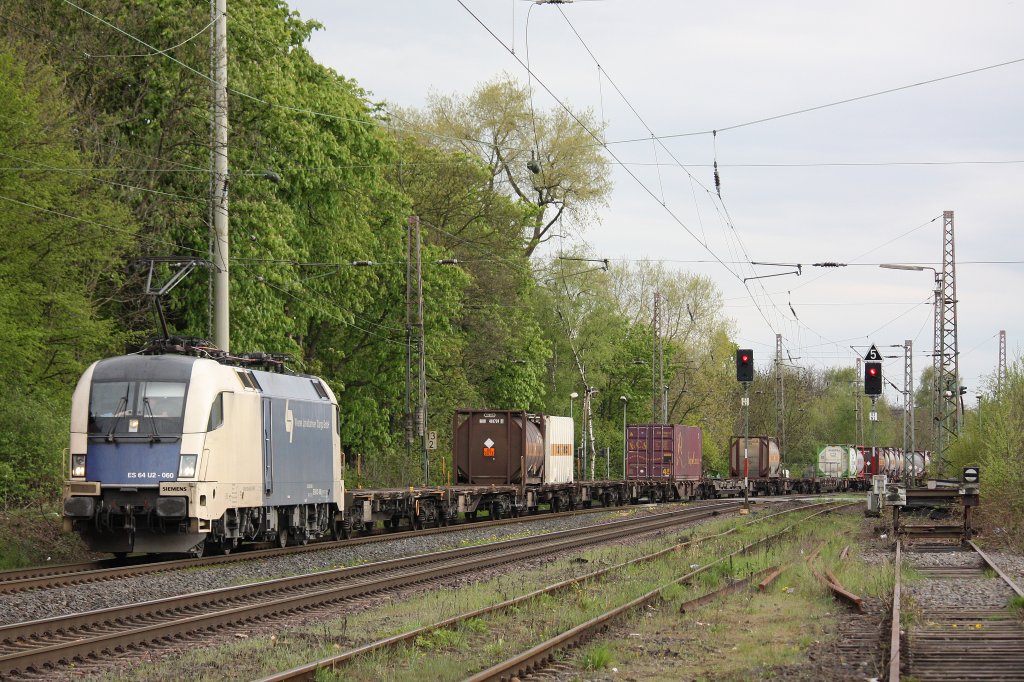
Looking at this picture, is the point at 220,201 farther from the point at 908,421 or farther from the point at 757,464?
the point at 757,464

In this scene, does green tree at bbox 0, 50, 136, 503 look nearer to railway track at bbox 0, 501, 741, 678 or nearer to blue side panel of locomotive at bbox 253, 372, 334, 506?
blue side panel of locomotive at bbox 253, 372, 334, 506

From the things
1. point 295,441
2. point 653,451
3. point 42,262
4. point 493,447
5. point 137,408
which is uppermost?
point 42,262

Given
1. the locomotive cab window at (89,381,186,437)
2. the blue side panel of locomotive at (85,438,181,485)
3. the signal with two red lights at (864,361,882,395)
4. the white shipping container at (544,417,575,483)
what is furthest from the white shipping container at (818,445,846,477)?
the blue side panel of locomotive at (85,438,181,485)

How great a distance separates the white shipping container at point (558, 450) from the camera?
43.6 m

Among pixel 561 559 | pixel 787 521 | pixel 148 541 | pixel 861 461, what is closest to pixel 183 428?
pixel 148 541

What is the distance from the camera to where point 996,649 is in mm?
11734

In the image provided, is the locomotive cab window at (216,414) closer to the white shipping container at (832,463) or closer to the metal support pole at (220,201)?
the metal support pole at (220,201)

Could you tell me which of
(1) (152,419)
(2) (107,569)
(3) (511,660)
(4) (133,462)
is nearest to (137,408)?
(1) (152,419)

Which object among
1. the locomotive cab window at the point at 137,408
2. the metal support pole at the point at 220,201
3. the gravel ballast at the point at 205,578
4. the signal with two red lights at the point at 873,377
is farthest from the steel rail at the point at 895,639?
the signal with two red lights at the point at 873,377

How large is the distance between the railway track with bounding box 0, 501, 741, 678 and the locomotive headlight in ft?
8.94

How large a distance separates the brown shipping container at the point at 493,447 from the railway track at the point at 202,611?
1636 cm

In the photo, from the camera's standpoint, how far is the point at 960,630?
13078mm

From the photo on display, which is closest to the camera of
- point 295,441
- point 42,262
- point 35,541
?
point 35,541

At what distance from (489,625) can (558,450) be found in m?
31.7
